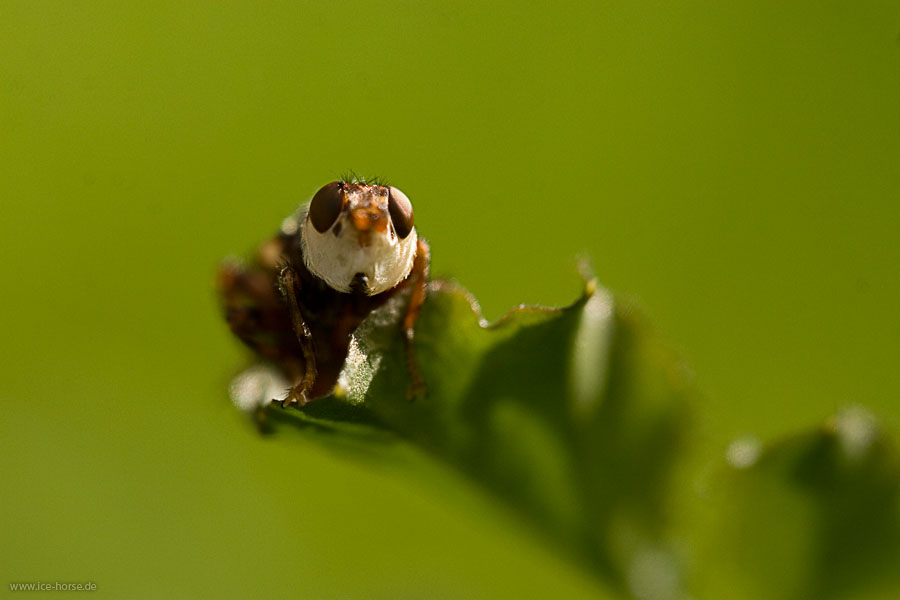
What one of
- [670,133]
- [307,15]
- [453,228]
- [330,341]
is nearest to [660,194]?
[670,133]

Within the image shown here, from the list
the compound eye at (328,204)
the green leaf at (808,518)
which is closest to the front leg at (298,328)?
the compound eye at (328,204)

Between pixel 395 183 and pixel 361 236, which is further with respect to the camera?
pixel 395 183

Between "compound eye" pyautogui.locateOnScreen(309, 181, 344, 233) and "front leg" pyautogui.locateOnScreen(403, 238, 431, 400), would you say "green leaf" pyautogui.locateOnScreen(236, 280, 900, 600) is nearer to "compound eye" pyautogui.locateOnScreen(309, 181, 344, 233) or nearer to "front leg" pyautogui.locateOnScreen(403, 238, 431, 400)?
"front leg" pyautogui.locateOnScreen(403, 238, 431, 400)

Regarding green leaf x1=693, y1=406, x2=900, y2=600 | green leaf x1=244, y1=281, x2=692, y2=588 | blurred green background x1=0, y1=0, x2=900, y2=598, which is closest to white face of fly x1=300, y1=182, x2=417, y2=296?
green leaf x1=244, y1=281, x2=692, y2=588

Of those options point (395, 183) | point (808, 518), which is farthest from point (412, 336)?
point (395, 183)

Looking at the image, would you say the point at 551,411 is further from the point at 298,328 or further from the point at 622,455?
the point at 298,328
